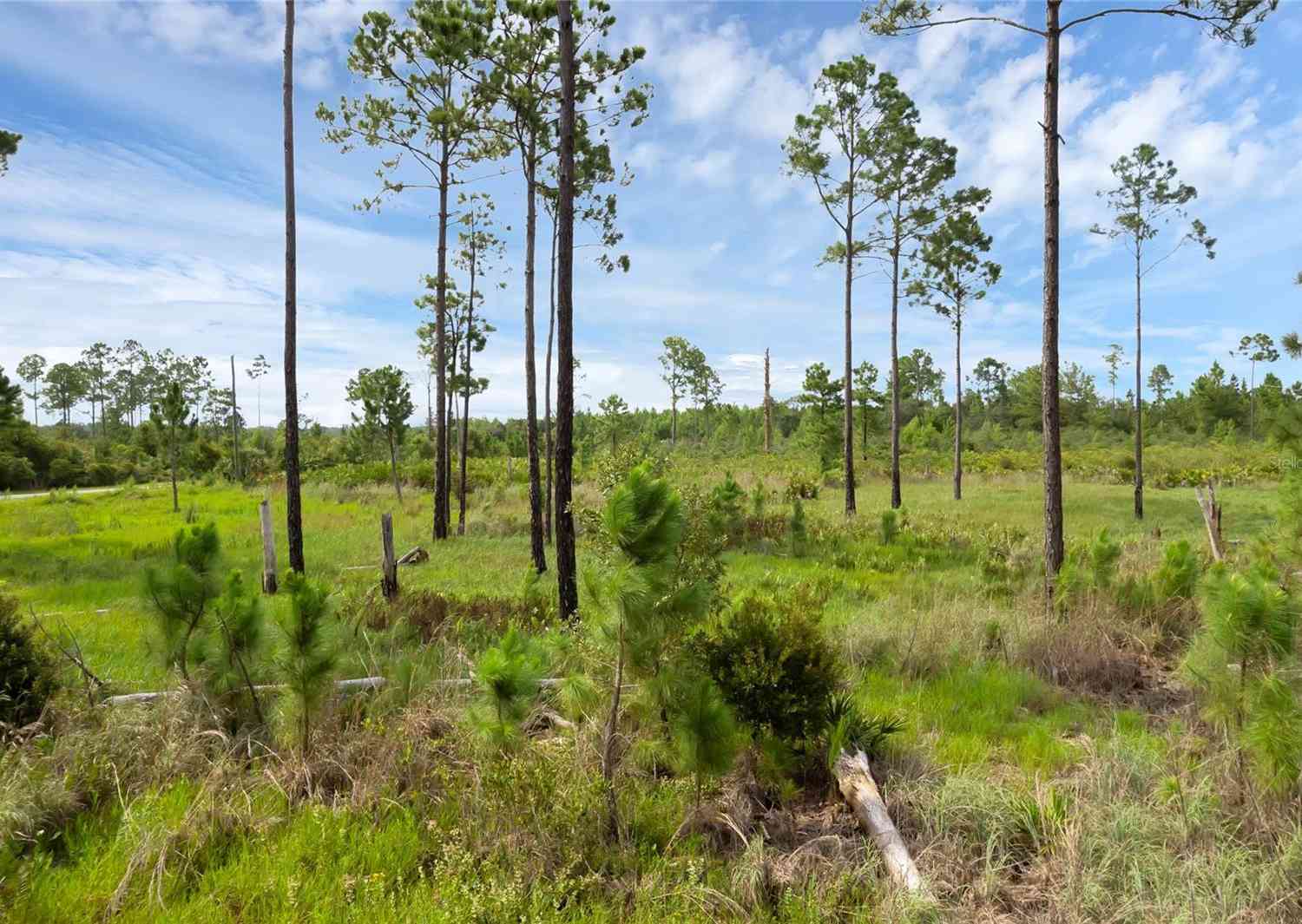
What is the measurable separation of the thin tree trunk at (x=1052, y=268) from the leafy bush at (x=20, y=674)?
32.5ft

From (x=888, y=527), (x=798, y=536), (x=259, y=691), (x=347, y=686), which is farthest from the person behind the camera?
(x=888, y=527)

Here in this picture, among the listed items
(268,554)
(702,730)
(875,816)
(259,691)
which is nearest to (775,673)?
(702,730)

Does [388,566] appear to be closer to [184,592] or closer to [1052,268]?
[184,592]

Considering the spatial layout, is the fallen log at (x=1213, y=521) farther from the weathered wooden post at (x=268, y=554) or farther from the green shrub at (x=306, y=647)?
the weathered wooden post at (x=268, y=554)

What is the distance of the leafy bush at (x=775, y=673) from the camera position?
12.2 feet

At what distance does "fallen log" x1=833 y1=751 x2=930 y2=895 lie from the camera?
2.70m

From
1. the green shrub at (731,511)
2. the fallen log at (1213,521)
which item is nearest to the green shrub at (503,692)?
the green shrub at (731,511)

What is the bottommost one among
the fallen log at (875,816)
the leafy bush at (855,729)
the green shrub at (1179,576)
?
the fallen log at (875,816)

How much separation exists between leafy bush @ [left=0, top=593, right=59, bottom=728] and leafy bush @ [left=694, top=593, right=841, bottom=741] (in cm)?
407

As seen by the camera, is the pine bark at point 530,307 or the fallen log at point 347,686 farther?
the pine bark at point 530,307

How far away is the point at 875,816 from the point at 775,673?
842 millimetres

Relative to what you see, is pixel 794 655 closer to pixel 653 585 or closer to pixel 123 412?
pixel 653 585

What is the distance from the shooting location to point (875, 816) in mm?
3156

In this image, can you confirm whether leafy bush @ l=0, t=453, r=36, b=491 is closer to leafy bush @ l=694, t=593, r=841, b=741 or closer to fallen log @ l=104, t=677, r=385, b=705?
fallen log @ l=104, t=677, r=385, b=705
